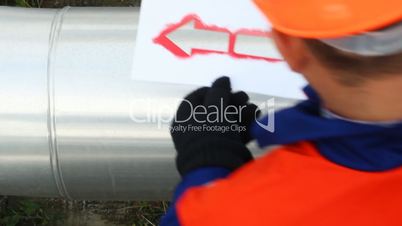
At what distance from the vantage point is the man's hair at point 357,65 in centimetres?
44

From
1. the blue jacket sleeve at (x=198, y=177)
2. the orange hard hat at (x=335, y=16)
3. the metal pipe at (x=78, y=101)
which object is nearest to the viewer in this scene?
the orange hard hat at (x=335, y=16)

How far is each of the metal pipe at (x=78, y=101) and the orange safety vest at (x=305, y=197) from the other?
33 cm

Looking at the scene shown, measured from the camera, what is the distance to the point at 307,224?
48 cm

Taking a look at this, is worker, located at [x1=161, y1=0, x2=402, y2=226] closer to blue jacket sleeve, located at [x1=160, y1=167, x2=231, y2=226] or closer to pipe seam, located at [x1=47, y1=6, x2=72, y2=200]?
blue jacket sleeve, located at [x1=160, y1=167, x2=231, y2=226]

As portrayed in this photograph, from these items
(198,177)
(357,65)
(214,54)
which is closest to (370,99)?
(357,65)

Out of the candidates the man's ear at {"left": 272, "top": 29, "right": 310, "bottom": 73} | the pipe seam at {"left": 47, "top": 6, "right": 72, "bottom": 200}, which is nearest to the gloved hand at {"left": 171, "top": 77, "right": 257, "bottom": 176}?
the man's ear at {"left": 272, "top": 29, "right": 310, "bottom": 73}

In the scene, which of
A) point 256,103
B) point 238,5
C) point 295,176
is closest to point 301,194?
point 295,176

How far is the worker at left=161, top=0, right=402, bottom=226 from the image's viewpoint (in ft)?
1.47

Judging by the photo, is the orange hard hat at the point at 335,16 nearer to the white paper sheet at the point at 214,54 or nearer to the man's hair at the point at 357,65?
the man's hair at the point at 357,65

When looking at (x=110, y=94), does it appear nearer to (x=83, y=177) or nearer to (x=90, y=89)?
(x=90, y=89)

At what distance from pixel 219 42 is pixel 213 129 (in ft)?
0.76

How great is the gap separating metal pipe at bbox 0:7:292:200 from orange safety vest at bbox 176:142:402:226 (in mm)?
327

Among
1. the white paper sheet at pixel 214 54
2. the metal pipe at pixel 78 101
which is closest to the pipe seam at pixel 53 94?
the metal pipe at pixel 78 101

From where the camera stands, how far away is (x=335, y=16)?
45 cm
